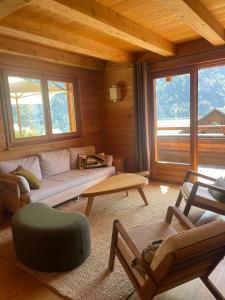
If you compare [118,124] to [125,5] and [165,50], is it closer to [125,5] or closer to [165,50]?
[165,50]

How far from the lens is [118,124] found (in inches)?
186

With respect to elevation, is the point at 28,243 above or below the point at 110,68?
below

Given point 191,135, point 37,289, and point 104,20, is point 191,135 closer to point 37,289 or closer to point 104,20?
point 104,20

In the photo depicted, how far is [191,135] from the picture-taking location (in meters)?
3.93

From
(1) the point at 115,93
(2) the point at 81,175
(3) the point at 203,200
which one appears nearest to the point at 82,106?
(1) the point at 115,93

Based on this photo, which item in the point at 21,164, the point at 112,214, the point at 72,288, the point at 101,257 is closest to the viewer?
the point at 72,288

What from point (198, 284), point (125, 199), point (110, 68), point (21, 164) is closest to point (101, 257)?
point (198, 284)

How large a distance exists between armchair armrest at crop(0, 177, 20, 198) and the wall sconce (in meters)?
2.56

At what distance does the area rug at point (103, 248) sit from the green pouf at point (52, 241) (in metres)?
0.08

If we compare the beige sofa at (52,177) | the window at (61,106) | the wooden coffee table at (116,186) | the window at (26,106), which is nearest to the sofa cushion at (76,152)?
the beige sofa at (52,177)

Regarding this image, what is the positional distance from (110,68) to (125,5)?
2.34m

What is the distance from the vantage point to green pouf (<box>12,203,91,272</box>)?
1.88 m

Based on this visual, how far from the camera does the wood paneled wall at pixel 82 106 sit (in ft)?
11.2

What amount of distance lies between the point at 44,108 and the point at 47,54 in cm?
88
